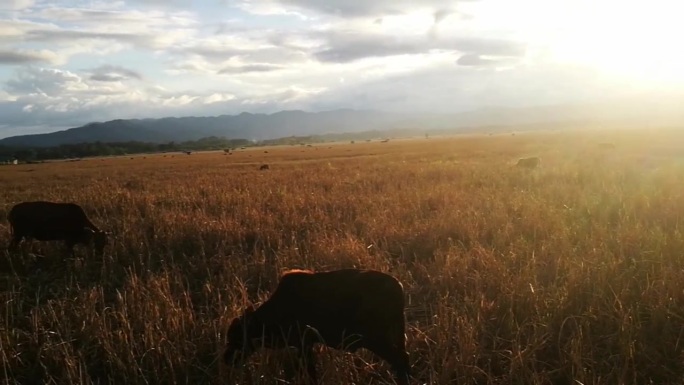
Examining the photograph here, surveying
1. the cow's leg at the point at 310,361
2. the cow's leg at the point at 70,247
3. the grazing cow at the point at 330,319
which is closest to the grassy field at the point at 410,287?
the cow's leg at the point at 310,361

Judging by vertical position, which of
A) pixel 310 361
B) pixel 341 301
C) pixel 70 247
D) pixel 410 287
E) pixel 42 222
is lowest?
pixel 410 287

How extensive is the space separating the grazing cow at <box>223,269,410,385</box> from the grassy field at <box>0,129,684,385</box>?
222 mm

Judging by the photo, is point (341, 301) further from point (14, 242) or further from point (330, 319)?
point (14, 242)

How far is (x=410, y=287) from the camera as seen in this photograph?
6.78 meters

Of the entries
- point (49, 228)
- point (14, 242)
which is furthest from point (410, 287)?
point (14, 242)

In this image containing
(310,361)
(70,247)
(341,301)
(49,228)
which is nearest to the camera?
(341,301)

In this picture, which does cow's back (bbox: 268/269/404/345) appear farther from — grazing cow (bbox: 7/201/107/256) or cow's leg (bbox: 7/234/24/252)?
cow's leg (bbox: 7/234/24/252)

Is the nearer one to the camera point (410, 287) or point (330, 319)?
point (330, 319)

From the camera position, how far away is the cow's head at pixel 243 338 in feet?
13.9

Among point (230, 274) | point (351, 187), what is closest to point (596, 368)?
point (230, 274)

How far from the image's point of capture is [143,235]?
1010 centimetres

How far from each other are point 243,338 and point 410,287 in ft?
9.87

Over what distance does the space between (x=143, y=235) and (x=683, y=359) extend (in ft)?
28.6

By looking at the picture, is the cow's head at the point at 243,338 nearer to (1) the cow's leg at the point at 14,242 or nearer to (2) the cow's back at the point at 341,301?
(2) the cow's back at the point at 341,301
